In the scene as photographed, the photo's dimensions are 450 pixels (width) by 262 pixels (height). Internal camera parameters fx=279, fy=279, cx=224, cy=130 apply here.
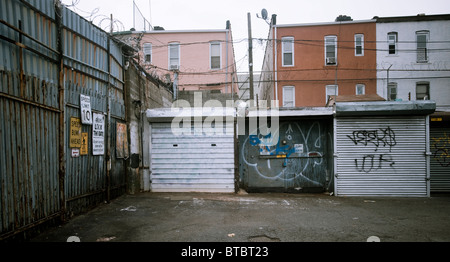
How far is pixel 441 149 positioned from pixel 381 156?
10.2ft

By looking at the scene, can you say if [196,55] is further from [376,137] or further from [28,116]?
[28,116]

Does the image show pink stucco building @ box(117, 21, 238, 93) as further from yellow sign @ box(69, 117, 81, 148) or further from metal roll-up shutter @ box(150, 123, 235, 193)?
yellow sign @ box(69, 117, 81, 148)

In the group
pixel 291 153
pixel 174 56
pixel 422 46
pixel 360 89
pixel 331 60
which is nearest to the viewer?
pixel 291 153

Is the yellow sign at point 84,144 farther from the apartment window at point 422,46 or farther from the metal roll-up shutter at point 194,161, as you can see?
the apartment window at point 422,46

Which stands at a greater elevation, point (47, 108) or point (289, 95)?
point (289, 95)

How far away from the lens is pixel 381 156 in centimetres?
997

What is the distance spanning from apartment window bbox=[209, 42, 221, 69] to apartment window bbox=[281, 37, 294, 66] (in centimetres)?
506

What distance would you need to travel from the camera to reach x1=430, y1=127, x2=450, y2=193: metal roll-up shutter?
431 inches

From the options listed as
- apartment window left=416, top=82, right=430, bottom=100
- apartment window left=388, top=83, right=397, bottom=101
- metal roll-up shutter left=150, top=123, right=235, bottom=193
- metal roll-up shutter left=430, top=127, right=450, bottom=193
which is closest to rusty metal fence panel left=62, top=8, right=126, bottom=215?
metal roll-up shutter left=150, top=123, right=235, bottom=193

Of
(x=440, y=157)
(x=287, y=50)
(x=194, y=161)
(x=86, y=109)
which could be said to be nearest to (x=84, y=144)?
(x=86, y=109)

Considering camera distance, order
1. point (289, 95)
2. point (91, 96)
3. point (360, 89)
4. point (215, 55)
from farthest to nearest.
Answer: point (215, 55) < point (289, 95) < point (360, 89) < point (91, 96)

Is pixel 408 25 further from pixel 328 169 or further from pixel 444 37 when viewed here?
pixel 328 169

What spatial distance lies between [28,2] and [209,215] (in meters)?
5.98

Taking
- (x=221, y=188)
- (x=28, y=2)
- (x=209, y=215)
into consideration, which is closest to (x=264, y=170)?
(x=221, y=188)
